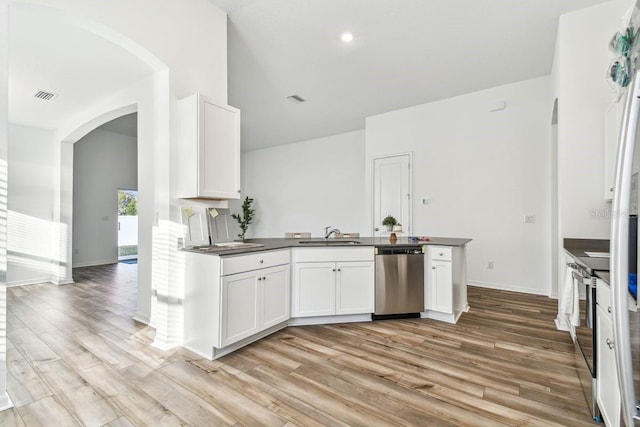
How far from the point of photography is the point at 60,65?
137 inches

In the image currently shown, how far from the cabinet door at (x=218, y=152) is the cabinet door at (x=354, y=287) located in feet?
4.53

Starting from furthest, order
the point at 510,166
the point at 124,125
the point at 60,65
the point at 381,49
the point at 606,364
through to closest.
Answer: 1. the point at 124,125
2. the point at 510,166
3. the point at 381,49
4. the point at 60,65
5. the point at 606,364

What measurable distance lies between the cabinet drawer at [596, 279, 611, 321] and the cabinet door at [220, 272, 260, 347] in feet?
7.55

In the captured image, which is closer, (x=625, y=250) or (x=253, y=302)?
(x=625, y=250)

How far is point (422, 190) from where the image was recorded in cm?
539

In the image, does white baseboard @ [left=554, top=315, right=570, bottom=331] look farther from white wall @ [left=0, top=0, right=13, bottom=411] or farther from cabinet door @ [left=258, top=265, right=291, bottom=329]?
white wall @ [left=0, top=0, right=13, bottom=411]

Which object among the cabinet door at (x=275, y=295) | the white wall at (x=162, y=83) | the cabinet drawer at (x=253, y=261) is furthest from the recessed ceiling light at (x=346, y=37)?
the cabinet door at (x=275, y=295)

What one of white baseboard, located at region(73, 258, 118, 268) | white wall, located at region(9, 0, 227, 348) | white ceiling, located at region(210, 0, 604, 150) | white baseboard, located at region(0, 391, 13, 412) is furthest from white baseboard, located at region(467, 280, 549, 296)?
white baseboard, located at region(73, 258, 118, 268)

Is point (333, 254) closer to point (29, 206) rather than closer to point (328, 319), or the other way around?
point (328, 319)

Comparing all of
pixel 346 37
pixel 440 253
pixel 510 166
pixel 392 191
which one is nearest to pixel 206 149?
pixel 346 37

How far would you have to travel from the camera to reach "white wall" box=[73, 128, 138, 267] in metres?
6.58

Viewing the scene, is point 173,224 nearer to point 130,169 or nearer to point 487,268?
point 487,268

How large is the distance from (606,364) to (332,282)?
6.93 ft

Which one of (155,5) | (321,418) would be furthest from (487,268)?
(155,5)
